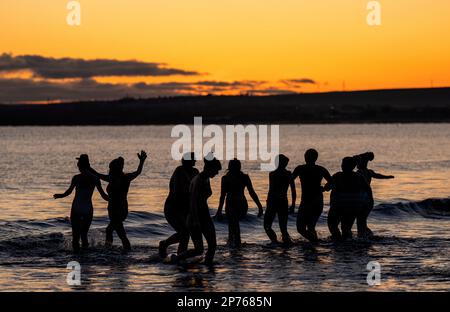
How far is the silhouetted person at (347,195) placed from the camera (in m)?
17.4

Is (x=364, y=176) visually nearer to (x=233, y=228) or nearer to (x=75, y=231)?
(x=233, y=228)

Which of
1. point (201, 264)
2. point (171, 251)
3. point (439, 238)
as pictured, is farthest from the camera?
point (439, 238)

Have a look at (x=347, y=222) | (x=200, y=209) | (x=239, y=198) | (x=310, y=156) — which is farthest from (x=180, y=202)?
(x=347, y=222)

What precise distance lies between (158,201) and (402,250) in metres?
18.5

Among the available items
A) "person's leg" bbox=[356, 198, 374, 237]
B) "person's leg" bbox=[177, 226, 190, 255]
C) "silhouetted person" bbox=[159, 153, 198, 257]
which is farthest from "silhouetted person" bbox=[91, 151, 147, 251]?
"person's leg" bbox=[356, 198, 374, 237]

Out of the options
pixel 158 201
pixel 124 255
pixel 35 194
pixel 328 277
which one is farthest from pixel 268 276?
pixel 35 194

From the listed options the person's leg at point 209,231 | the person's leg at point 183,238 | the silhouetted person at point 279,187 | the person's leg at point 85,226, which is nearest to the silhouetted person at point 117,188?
the person's leg at point 85,226

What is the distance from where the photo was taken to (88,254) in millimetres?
16531

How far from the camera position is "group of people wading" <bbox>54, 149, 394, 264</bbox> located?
589 inches

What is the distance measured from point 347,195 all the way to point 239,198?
2239 millimetres

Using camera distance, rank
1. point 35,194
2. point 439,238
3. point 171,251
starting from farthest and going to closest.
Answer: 1. point 35,194
2. point 439,238
3. point 171,251

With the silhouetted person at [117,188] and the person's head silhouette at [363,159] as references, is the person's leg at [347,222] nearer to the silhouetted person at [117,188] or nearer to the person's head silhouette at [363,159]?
the person's head silhouette at [363,159]

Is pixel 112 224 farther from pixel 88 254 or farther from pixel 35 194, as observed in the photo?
pixel 35 194

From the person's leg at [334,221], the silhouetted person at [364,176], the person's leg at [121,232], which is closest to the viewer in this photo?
the person's leg at [121,232]
